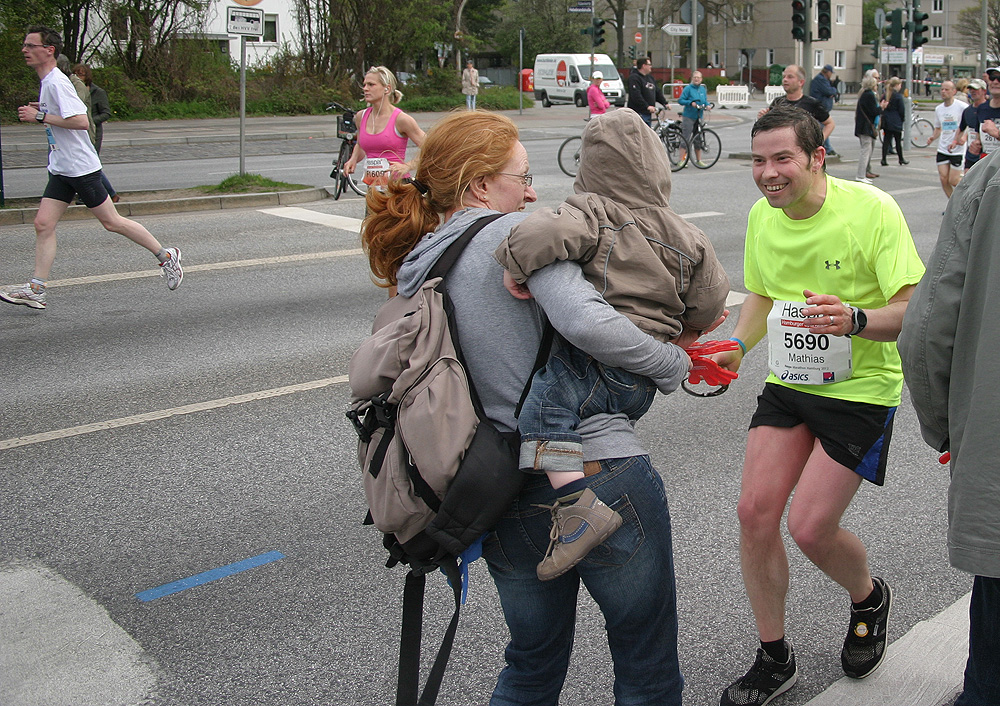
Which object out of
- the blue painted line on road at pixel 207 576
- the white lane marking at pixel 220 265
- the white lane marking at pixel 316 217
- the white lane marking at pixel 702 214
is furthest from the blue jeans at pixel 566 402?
the white lane marking at pixel 702 214

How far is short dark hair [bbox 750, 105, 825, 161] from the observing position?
3055 millimetres

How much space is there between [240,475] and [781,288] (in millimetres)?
2719

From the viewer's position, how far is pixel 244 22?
14352 millimetres

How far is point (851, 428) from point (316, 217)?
34.1 ft

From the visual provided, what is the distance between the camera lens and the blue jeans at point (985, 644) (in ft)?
6.64

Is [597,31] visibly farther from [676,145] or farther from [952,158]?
[952,158]

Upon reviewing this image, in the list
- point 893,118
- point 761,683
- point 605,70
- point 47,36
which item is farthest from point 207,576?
point 605,70

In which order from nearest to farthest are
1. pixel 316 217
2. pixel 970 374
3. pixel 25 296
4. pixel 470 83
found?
1. pixel 970 374
2. pixel 25 296
3. pixel 316 217
4. pixel 470 83

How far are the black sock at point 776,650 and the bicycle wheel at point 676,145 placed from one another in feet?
52.2

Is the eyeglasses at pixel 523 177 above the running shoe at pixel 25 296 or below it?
above

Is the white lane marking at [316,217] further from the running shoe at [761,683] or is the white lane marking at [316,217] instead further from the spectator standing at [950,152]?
the running shoe at [761,683]

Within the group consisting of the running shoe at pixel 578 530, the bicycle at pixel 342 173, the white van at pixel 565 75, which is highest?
the white van at pixel 565 75

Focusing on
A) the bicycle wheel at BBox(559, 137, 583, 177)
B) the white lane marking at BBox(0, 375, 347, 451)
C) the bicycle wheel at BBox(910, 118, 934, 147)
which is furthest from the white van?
the white lane marking at BBox(0, 375, 347, 451)

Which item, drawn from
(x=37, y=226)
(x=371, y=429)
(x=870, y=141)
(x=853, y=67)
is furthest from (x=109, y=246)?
(x=853, y=67)
